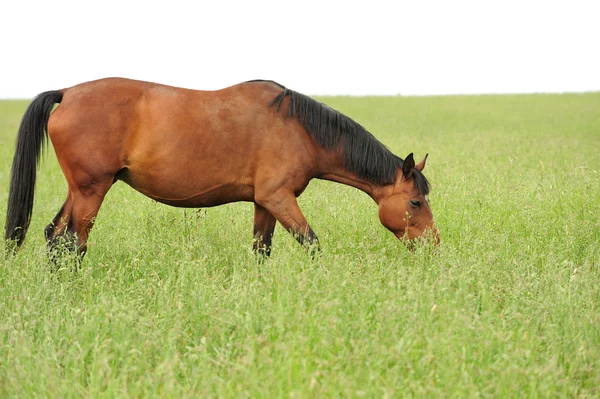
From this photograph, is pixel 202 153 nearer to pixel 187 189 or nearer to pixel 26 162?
pixel 187 189

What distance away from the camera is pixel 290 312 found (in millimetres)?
4438

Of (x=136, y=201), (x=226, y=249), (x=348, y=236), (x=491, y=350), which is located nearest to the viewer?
(x=491, y=350)

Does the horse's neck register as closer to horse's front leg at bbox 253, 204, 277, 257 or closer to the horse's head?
the horse's head

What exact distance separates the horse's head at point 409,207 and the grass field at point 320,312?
31cm

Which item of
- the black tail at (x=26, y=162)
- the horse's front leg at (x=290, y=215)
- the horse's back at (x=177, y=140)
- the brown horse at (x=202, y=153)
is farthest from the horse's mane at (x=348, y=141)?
the black tail at (x=26, y=162)

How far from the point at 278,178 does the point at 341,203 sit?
12.1 feet

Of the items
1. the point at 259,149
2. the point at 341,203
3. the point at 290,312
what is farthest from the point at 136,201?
the point at 290,312

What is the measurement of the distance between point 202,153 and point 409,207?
2215 millimetres

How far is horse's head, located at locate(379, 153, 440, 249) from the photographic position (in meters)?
6.64

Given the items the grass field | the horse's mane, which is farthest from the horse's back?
the grass field

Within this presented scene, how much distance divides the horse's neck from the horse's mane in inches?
2.2

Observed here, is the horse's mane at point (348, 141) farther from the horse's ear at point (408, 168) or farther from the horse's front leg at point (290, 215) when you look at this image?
the horse's front leg at point (290, 215)

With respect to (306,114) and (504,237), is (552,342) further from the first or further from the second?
(306,114)

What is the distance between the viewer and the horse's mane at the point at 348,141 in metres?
6.59
